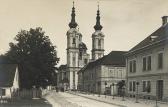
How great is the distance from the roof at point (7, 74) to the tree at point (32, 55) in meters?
2.22

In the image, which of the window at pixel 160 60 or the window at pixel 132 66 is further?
the window at pixel 132 66

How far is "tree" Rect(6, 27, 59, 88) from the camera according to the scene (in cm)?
6162

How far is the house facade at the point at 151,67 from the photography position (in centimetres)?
4991

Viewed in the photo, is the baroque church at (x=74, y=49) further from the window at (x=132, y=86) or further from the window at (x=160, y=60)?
the window at (x=160, y=60)

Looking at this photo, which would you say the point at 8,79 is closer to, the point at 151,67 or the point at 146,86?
the point at 146,86

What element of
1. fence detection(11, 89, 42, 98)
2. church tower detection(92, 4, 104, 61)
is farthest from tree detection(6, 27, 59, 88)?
church tower detection(92, 4, 104, 61)

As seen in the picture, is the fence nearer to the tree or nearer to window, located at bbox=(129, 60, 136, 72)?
the tree

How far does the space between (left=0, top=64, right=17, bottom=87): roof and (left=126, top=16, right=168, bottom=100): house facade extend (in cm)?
1639

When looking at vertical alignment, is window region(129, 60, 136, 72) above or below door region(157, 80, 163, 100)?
above

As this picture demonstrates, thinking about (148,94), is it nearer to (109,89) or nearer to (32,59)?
(32,59)

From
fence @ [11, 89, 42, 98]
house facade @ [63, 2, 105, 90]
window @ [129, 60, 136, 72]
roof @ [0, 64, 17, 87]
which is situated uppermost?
house facade @ [63, 2, 105, 90]

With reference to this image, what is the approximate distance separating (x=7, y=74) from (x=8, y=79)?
137 cm

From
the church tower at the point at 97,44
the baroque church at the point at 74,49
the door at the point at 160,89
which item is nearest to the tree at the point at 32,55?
the door at the point at 160,89

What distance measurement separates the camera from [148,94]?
183ft
